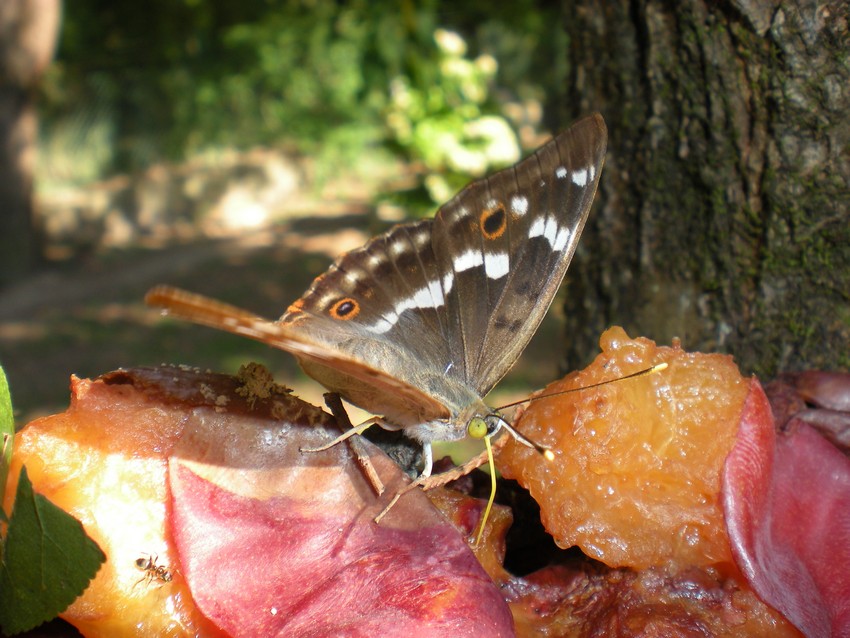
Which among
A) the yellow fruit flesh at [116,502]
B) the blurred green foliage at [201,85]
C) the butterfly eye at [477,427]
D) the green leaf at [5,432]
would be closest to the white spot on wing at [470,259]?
the butterfly eye at [477,427]

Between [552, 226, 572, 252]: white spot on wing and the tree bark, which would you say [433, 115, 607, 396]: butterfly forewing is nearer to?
[552, 226, 572, 252]: white spot on wing

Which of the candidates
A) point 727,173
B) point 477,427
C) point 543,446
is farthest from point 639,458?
point 727,173

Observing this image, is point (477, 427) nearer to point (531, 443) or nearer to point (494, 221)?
point (531, 443)

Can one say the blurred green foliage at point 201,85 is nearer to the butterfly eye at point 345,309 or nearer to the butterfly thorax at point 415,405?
the butterfly eye at point 345,309

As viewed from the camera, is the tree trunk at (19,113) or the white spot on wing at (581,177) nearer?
the white spot on wing at (581,177)

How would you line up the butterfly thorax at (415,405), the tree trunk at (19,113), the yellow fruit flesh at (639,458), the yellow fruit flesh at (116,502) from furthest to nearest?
1. the tree trunk at (19,113)
2. the butterfly thorax at (415,405)
3. the yellow fruit flesh at (639,458)
4. the yellow fruit flesh at (116,502)

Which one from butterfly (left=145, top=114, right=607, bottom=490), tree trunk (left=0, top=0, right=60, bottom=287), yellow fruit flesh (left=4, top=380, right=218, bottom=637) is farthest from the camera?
tree trunk (left=0, top=0, right=60, bottom=287)


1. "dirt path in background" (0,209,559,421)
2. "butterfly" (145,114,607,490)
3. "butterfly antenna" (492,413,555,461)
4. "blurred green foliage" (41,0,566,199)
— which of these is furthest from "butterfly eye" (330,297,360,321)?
"blurred green foliage" (41,0,566,199)

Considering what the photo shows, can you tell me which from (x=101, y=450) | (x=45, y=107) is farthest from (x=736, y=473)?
(x=45, y=107)
